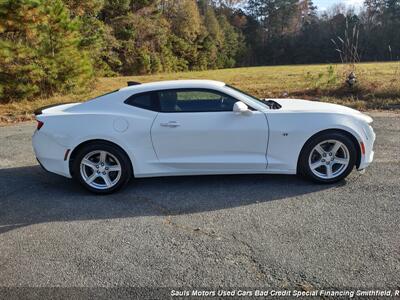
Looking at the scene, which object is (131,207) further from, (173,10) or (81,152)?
(173,10)

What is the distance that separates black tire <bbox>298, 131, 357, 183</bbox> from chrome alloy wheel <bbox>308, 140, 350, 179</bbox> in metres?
0.03

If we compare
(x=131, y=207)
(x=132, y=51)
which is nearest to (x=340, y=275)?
(x=131, y=207)

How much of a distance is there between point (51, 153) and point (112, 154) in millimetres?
766

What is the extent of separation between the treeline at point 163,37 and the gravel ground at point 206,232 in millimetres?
9095

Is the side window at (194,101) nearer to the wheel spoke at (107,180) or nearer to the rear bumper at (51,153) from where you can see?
the wheel spoke at (107,180)

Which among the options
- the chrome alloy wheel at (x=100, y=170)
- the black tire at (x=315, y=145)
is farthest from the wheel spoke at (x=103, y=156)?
the black tire at (x=315, y=145)

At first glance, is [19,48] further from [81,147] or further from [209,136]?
[209,136]

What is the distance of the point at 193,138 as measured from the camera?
4.48 meters

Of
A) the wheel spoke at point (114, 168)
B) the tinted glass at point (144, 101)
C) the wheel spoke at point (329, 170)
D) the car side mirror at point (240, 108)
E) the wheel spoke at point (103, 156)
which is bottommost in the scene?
the wheel spoke at point (329, 170)

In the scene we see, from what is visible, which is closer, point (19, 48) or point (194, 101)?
point (194, 101)

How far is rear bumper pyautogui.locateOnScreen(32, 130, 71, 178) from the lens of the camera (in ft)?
14.9

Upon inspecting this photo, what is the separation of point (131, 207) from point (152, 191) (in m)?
0.51

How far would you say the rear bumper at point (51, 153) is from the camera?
4543mm
